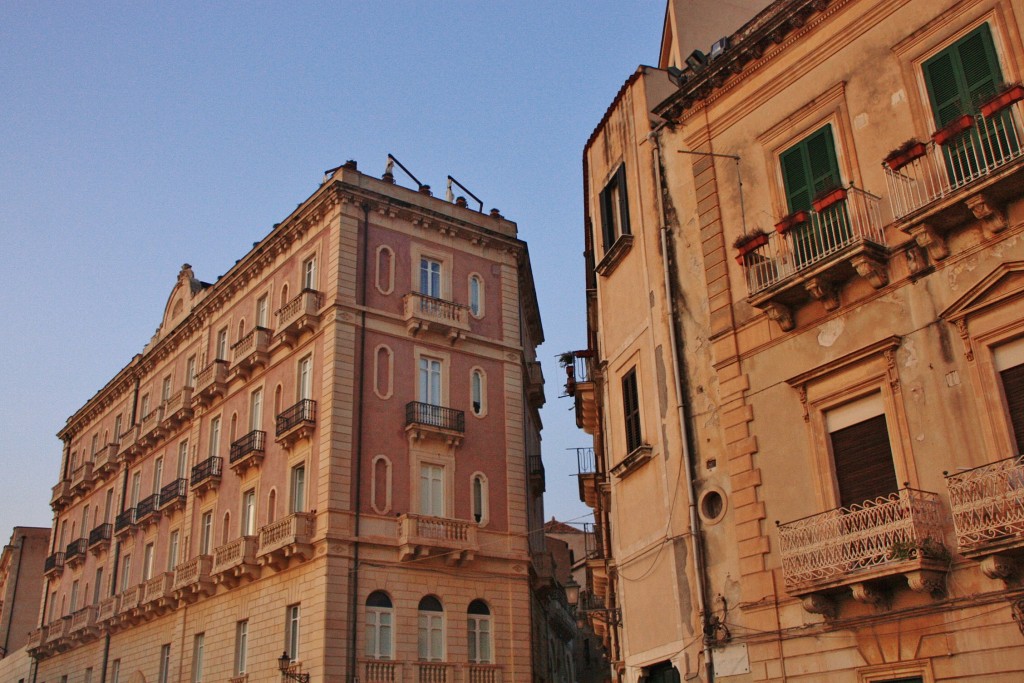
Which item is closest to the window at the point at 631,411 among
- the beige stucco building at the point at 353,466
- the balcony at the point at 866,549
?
the balcony at the point at 866,549

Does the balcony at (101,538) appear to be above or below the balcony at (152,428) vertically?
below

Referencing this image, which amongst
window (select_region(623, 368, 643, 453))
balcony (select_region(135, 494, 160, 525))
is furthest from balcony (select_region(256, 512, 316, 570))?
window (select_region(623, 368, 643, 453))

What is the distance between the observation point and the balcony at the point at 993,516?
441 inches

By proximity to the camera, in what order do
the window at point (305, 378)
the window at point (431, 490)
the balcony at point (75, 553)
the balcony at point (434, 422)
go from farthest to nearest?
1. the balcony at point (75, 553)
2. the window at point (305, 378)
3. the balcony at point (434, 422)
4. the window at point (431, 490)

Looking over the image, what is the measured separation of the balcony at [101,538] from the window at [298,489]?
18.7 meters

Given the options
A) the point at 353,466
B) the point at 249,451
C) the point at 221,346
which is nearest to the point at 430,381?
the point at 353,466

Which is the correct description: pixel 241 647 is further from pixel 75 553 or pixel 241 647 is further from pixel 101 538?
pixel 75 553

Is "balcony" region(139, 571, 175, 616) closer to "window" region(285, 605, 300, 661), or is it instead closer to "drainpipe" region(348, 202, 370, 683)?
"window" region(285, 605, 300, 661)

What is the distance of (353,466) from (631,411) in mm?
13518

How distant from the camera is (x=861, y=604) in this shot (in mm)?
13195

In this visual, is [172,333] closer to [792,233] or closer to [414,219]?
[414,219]

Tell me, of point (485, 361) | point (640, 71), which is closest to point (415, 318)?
point (485, 361)

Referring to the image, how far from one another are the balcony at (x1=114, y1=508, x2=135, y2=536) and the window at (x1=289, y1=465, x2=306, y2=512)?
15163 millimetres

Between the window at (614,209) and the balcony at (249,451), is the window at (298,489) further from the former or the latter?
the window at (614,209)
